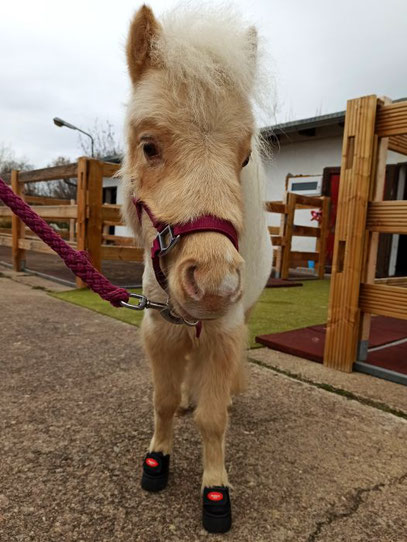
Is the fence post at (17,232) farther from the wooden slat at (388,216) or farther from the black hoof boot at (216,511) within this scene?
the black hoof boot at (216,511)

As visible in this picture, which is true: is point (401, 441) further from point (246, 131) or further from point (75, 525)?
point (246, 131)

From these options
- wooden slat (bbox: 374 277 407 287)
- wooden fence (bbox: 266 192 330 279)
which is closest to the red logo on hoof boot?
wooden slat (bbox: 374 277 407 287)

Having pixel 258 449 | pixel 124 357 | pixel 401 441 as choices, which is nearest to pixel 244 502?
pixel 258 449

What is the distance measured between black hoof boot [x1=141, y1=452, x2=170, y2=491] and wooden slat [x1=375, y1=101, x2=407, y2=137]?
263 cm

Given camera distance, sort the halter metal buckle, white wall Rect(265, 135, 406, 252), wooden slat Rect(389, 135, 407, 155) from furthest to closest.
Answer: white wall Rect(265, 135, 406, 252)
wooden slat Rect(389, 135, 407, 155)
the halter metal buckle

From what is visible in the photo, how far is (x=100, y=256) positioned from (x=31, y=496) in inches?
185

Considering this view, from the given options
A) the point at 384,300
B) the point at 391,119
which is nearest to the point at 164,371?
the point at 384,300

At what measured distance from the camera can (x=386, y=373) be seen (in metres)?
2.94

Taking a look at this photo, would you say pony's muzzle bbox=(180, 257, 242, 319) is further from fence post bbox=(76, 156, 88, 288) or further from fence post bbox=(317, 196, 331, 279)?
fence post bbox=(317, 196, 331, 279)

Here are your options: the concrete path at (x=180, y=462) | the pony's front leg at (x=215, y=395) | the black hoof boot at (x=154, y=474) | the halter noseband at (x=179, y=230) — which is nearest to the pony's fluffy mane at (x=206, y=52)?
the halter noseband at (x=179, y=230)

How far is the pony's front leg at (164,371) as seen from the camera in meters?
1.71

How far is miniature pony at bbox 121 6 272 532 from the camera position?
1.17 m

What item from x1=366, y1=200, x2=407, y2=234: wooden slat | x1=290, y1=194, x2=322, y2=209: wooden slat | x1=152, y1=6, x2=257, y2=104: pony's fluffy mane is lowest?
x1=366, y1=200, x2=407, y2=234: wooden slat

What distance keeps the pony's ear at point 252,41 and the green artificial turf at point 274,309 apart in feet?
8.60
